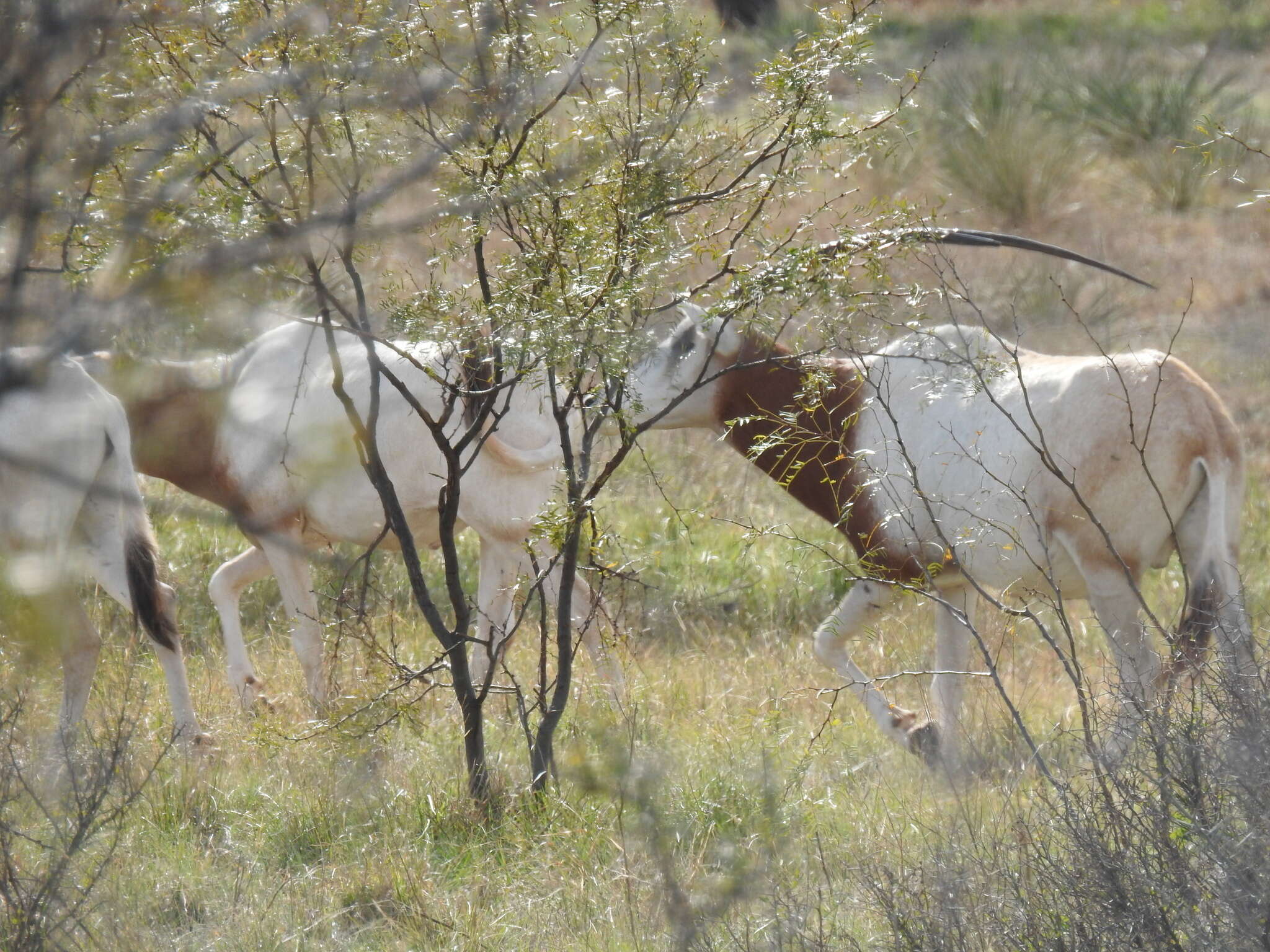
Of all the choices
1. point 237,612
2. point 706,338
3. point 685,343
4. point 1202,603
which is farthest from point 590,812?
point 237,612

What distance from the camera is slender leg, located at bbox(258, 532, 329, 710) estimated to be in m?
5.54

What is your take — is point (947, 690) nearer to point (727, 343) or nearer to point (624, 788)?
point (727, 343)

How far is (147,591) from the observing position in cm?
541

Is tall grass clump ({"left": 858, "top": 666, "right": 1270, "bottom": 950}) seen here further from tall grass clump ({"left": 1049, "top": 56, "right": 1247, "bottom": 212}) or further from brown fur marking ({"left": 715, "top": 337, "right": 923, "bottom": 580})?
tall grass clump ({"left": 1049, "top": 56, "right": 1247, "bottom": 212})

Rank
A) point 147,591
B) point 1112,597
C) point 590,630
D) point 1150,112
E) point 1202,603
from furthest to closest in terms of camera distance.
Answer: point 1150,112
point 590,630
point 147,591
point 1112,597
point 1202,603

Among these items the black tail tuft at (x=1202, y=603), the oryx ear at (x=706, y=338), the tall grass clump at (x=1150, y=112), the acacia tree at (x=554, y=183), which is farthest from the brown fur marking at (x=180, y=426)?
the tall grass clump at (x=1150, y=112)

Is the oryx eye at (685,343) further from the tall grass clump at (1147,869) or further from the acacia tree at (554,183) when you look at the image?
the tall grass clump at (1147,869)

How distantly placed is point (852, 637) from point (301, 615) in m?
2.08

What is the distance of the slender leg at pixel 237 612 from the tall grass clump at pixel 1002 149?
36.6 ft

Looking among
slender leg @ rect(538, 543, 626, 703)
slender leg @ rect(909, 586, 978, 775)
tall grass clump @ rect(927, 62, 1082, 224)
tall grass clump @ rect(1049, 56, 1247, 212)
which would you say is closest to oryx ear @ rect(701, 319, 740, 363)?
slender leg @ rect(538, 543, 626, 703)

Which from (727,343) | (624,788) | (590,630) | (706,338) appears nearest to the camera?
(624,788)

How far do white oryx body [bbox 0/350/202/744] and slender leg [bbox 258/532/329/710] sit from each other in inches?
17.0

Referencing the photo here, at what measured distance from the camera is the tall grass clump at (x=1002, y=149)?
15.5 metres

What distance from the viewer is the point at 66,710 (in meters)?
5.25
